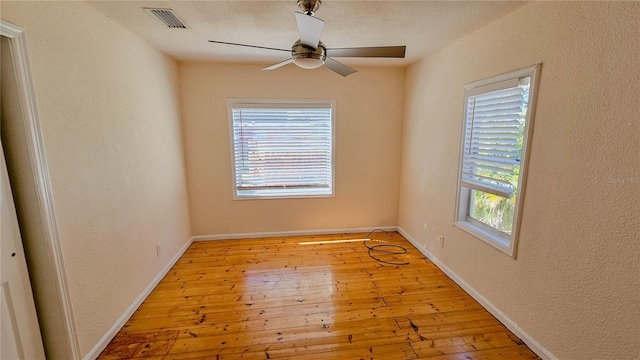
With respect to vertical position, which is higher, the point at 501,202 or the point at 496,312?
the point at 501,202

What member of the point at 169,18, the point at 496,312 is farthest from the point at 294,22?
the point at 496,312

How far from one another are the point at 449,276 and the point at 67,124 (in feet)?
11.1

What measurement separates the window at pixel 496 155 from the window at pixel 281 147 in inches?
69.0

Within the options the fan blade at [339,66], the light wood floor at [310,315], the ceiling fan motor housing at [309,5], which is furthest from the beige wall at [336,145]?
the ceiling fan motor housing at [309,5]

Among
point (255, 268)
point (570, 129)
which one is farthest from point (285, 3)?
point (255, 268)

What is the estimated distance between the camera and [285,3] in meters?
Answer: 1.82

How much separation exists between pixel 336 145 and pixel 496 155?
1975 millimetres

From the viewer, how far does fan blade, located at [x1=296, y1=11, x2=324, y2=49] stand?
1.47 metres

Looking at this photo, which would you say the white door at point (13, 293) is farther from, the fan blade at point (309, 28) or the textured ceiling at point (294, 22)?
the fan blade at point (309, 28)

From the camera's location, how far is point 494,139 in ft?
7.13

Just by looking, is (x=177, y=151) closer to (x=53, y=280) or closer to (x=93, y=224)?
(x=93, y=224)

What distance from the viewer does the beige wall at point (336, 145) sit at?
133 inches

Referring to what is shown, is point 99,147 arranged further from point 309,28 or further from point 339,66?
point 339,66

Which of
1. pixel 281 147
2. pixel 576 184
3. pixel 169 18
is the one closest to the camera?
pixel 576 184
